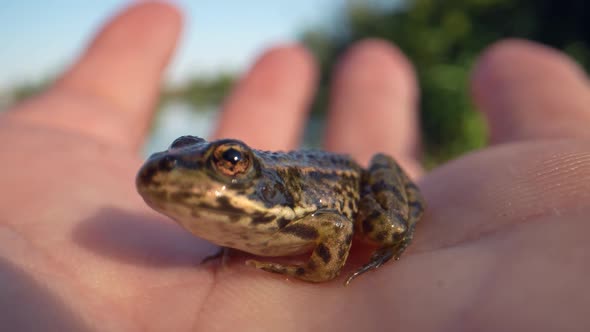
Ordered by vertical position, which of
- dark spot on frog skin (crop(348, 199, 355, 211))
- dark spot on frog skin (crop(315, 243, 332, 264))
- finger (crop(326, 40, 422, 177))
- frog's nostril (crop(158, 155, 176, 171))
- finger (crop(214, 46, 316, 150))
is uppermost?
frog's nostril (crop(158, 155, 176, 171))

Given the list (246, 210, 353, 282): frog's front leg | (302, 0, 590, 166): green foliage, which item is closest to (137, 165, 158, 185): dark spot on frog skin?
(246, 210, 353, 282): frog's front leg

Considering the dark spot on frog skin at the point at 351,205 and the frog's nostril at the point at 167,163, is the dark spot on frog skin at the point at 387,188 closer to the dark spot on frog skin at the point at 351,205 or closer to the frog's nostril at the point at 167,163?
the dark spot on frog skin at the point at 351,205

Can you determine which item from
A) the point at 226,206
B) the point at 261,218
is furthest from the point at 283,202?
the point at 226,206

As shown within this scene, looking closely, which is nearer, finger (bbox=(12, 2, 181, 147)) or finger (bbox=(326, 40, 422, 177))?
finger (bbox=(12, 2, 181, 147))

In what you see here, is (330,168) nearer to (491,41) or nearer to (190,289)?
(190,289)

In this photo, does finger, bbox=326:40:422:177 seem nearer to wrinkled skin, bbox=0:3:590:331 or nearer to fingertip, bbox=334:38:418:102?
fingertip, bbox=334:38:418:102

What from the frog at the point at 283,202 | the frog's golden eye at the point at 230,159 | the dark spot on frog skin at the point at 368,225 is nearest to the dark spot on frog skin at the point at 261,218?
the frog at the point at 283,202

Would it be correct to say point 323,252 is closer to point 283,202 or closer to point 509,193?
point 283,202
